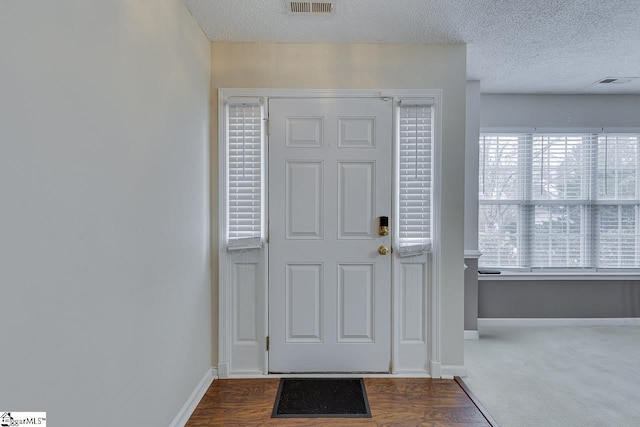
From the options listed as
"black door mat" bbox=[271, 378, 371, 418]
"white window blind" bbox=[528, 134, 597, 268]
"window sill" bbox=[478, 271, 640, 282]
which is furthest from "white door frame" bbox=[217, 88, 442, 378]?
"white window blind" bbox=[528, 134, 597, 268]

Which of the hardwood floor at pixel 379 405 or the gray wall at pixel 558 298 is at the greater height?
the gray wall at pixel 558 298

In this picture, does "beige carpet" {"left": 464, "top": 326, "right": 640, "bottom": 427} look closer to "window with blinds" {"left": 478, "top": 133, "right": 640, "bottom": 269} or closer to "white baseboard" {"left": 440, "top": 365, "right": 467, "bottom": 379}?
"white baseboard" {"left": 440, "top": 365, "right": 467, "bottom": 379}

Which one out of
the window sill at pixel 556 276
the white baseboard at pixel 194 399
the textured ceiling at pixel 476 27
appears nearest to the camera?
the white baseboard at pixel 194 399

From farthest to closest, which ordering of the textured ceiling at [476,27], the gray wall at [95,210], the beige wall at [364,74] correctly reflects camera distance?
the beige wall at [364,74]
the textured ceiling at [476,27]
the gray wall at [95,210]

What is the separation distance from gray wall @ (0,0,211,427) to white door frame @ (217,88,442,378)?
44 centimetres

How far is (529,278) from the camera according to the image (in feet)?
12.3

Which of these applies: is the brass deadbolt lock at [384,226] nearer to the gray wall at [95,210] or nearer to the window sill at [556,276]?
the gray wall at [95,210]

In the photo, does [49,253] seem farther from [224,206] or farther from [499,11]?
[499,11]

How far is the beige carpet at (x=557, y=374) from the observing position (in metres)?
2.18

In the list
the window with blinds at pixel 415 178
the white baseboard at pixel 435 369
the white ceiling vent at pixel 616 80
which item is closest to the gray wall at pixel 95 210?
the window with blinds at pixel 415 178

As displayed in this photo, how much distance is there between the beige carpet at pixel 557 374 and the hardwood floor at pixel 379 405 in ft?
0.69

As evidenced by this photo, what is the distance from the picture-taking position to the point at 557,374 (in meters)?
2.69

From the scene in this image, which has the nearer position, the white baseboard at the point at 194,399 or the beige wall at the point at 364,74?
the white baseboard at the point at 194,399

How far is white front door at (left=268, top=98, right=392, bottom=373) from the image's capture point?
8.55 ft
